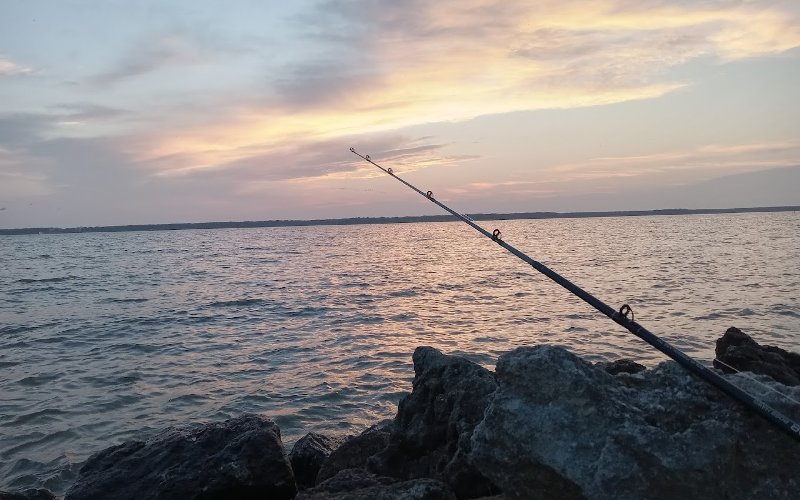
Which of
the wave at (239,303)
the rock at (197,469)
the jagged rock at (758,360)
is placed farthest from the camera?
the wave at (239,303)

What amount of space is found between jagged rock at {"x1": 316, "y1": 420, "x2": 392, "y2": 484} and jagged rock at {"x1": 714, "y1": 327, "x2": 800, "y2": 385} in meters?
4.60

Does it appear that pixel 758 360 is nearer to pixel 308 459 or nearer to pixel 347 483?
pixel 347 483

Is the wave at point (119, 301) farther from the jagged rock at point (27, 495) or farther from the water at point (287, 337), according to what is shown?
the jagged rock at point (27, 495)

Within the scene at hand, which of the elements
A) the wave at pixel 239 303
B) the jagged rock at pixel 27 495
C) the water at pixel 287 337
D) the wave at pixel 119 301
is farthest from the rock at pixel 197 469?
the wave at pixel 119 301

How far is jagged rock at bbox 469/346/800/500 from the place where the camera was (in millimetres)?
3385

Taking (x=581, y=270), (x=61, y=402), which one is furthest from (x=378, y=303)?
(x=581, y=270)

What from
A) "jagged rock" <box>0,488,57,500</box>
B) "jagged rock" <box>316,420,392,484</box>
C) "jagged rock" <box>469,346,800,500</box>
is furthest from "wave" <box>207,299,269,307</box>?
"jagged rock" <box>469,346,800,500</box>

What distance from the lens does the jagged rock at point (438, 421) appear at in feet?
18.6

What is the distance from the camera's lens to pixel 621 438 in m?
3.51

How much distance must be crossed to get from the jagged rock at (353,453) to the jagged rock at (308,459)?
33 centimetres

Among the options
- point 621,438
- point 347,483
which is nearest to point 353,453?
point 347,483

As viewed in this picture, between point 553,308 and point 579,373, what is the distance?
1714 centimetres

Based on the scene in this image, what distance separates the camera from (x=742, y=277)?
27797 millimetres

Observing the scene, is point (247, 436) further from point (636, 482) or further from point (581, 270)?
point (581, 270)
